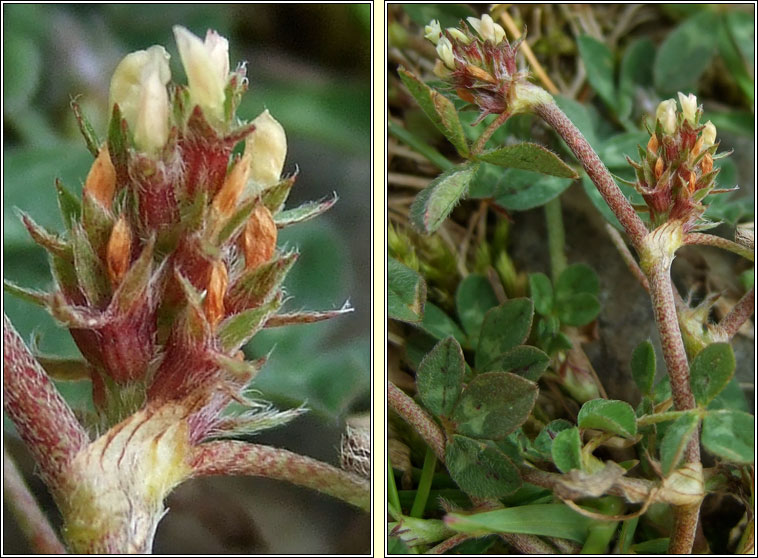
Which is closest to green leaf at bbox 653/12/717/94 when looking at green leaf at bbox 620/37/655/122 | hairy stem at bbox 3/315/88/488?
green leaf at bbox 620/37/655/122

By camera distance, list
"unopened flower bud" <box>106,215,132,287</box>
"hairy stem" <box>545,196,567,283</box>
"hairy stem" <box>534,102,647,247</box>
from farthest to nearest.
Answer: "hairy stem" <box>545,196,567,283</box> < "hairy stem" <box>534,102,647,247</box> < "unopened flower bud" <box>106,215,132,287</box>

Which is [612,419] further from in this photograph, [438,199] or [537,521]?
[438,199]

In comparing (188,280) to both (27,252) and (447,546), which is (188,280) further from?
(447,546)

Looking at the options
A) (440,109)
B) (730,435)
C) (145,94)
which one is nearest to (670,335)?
(730,435)

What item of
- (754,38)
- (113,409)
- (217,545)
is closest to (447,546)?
(217,545)

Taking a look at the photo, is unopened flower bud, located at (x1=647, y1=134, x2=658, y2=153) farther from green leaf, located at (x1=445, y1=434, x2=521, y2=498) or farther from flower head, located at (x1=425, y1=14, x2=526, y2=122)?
green leaf, located at (x1=445, y1=434, x2=521, y2=498)
